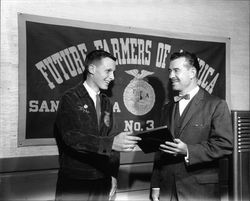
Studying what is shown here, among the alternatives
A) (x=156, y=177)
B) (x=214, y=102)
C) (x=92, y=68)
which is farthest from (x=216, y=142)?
(x=92, y=68)

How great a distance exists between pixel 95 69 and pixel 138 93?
502 millimetres

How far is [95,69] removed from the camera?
2.67 m

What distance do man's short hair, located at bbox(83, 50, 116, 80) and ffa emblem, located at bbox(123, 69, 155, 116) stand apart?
0.31m

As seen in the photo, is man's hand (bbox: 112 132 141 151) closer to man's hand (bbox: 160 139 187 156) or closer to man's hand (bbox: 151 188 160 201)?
man's hand (bbox: 160 139 187 156)

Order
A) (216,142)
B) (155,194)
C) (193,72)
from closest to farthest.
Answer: (216,142) → (155,194) → (193,72)

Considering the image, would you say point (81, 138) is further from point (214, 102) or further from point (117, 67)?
point (214, 102)

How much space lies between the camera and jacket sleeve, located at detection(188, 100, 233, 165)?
8.00 ft

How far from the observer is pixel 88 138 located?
2486 millimetres

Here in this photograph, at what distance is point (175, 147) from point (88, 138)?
65 centimetres

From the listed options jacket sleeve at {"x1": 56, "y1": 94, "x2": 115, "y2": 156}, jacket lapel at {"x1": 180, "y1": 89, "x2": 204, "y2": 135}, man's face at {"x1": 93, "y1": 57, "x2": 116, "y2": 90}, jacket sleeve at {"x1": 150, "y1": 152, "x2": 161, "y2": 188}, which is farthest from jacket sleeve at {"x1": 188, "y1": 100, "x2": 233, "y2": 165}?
man's face at {"x1": 93, "y1": 57, "x2": 116, "y2": 90}

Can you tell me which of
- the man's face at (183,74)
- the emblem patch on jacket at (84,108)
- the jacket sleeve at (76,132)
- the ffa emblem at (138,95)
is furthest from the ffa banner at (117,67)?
the man's face at (183,74)

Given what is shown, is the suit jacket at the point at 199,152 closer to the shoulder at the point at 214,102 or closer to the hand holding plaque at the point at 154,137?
the shoulder at the point at 214,102

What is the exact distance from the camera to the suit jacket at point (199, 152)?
2.45m

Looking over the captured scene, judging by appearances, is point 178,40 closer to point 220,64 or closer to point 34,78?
point 220,64
